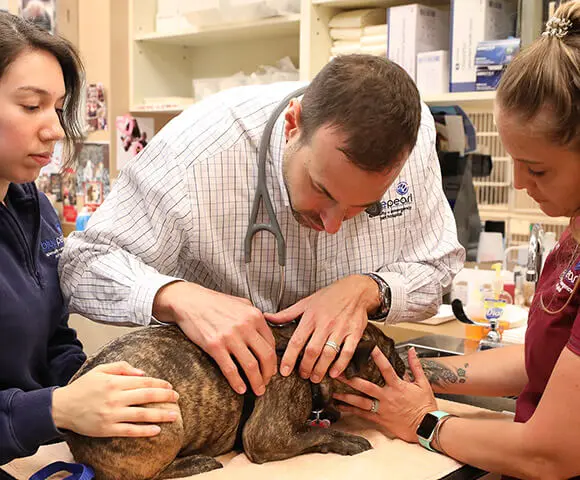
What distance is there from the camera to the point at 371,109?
53.2 inches

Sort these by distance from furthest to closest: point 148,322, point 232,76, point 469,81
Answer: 1. point 232,76
2. point 469,81
3. point 148,322

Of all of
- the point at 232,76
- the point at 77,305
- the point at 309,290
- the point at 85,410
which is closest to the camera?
the point at 85,410

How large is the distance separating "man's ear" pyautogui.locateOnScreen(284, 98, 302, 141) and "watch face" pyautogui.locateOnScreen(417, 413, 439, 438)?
0.65 metres

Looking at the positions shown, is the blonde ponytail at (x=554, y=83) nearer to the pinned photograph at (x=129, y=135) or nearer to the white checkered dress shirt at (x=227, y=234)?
the white checkered dress shirt at (x=227, y=234)

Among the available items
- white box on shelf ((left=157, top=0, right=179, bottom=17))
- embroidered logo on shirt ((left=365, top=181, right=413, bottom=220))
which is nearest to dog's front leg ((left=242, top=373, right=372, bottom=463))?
embroidered logo on shirt ((left=365, top=181, right=413, bottom=220))

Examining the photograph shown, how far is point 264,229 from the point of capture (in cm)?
168

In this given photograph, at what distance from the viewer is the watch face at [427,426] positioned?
154 cm

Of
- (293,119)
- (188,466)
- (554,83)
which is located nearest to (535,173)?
(554,83)

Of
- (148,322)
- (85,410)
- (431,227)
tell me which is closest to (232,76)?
(431,227)

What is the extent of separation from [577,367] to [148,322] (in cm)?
82

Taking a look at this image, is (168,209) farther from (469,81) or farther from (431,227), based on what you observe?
(469,81)

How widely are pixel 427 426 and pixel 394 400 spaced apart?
0.10 m

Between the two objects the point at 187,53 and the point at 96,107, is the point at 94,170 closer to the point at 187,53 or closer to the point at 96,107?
the point at 96,107

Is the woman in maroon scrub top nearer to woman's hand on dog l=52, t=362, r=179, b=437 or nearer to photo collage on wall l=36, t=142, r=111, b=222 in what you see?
woman's hand on dog l=52, t=362, r=179, b=437
